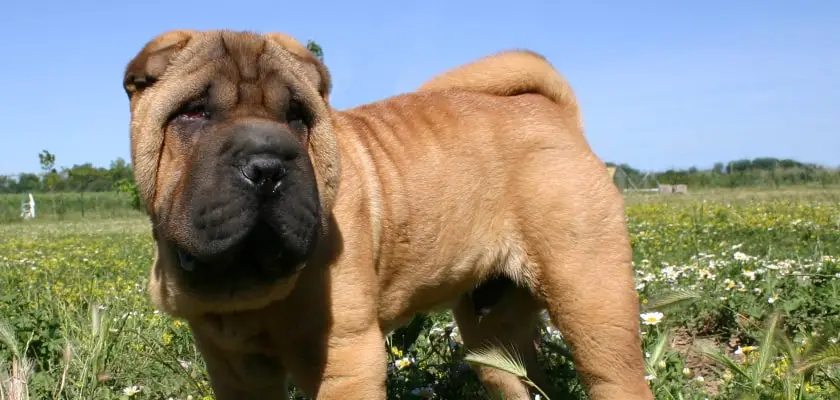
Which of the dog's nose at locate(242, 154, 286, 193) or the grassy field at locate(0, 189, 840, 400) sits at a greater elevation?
the dog's nose at locate(242, 154, 286, 193)

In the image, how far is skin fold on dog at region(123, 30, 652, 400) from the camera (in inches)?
89.4

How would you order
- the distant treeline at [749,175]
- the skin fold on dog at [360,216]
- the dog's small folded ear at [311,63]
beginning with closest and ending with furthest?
the skin fold on dog at [360,216] < the dog's small folded ear at [311,63] < the distant treeline at [749,175]

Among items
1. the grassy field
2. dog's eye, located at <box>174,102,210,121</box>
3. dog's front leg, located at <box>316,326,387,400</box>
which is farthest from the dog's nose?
the grassy field

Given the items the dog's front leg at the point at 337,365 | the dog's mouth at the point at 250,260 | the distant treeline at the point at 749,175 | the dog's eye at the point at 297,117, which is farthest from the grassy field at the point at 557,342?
the distant treeline at the point at 749,175

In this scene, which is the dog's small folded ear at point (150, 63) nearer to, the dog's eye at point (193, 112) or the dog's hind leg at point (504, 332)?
the dog's eye at point (193, 112)

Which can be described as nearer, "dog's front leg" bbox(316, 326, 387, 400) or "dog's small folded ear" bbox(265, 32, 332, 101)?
"dog's front leg" bbox(316, 326, 387, 400)

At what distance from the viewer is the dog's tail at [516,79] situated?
3.75 metres

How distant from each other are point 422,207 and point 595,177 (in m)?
0.75

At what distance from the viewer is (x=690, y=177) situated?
40562mm

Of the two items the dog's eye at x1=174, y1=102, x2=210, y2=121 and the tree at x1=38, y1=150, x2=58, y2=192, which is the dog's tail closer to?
the dog's eye at x1=174, y1=102, x2=210, y2=121

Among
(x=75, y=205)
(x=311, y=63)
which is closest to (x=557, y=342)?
(x=311, y=63)

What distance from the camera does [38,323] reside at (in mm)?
3764

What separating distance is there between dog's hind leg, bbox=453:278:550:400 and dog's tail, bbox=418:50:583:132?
0.93 meters

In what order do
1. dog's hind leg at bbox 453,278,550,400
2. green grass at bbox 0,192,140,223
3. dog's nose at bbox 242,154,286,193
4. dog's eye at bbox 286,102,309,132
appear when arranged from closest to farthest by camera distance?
dog's nose at bbox 242,154,286,193 < dog's eye at bbox 286,102,309,132 < dog's hind leg at bbox 453,278,550,400 < green grass at bbox 0,192,140,223
